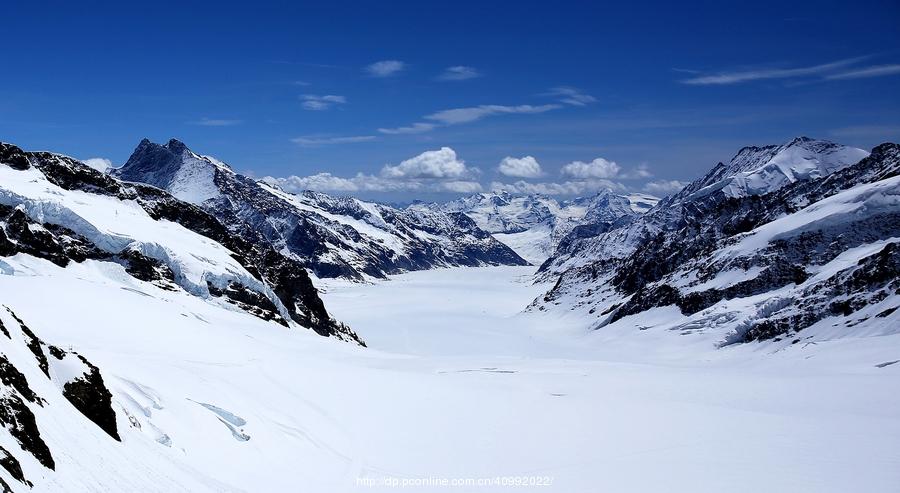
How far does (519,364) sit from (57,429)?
5075 centimetres

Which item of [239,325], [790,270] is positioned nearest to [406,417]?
[239,325]

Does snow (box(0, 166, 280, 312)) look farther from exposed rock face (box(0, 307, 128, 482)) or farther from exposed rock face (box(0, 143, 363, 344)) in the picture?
exposed rock face (box(0, 307, 128, 482))

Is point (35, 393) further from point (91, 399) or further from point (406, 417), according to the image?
point (406, 417)

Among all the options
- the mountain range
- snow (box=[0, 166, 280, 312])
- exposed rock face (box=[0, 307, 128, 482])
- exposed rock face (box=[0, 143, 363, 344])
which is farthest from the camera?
snow (box=[0, 166, 280, 312])

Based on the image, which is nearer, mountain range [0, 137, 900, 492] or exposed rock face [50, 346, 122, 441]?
exposed rock face [50, 346, 122, 441]

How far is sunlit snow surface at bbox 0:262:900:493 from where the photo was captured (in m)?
21.7

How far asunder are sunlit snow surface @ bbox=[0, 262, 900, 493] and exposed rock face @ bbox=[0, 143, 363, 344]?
506 centimetres

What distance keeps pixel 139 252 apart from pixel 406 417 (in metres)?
48.4

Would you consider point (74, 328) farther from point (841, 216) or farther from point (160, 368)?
point (841, 216)

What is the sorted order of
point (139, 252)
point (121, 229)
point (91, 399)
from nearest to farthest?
1. point (91, 399)
2. point (139, 252)
3. point (121, 229)

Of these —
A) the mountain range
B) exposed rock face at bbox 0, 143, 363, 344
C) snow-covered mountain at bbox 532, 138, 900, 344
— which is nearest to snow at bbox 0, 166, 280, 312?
the mountain range

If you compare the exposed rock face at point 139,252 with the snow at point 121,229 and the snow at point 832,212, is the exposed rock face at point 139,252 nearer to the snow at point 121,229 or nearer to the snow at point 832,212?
the snow at point 121,229

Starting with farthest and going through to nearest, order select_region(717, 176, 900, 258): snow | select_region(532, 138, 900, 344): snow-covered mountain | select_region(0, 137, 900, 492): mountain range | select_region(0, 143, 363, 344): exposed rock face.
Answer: select_region(717, 176, 900, 258): snow
select_region(532, 138, 900, 344): snow-covered mountain
select_region(0, 143, 363, 344): exposed rock face
select_region(0, 137, 900, 492): mountain range

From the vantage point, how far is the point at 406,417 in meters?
35.4
